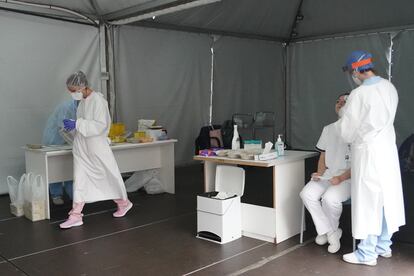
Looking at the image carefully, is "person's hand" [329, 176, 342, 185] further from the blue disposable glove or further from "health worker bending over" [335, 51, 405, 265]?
the blue disposable glove

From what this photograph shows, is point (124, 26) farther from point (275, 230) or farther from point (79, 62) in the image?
point (275, 230)

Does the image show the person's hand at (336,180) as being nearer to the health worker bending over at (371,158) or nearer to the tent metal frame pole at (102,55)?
the health worker bending over at (371,158)

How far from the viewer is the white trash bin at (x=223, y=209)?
336 centimetres

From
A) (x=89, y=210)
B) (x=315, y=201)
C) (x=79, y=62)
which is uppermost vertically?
(x=79, y=62)

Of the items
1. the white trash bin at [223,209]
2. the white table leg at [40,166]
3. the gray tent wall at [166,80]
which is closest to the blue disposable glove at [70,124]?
the white table leg at [40,166]

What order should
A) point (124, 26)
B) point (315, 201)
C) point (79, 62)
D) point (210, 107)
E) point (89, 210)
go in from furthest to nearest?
→ point (210, 107)
point (124, 26)
point (79, 62)
point (89, 210)
point (315, 201)

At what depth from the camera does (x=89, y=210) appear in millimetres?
4539

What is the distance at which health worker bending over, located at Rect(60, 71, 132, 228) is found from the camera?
12.8 feet

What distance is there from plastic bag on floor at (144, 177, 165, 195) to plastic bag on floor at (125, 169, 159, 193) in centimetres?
5

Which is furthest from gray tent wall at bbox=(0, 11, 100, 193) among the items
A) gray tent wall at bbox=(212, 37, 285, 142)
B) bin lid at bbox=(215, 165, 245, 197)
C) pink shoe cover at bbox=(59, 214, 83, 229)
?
bin lid at bbox=(215, 165, 245, 197)

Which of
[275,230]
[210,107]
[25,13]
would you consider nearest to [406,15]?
[210,107]

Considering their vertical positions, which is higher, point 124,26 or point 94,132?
point 124,26

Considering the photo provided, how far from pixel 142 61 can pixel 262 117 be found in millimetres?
2366

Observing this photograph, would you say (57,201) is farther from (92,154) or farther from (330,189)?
(330,189)
